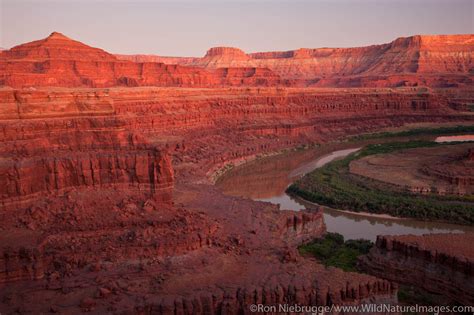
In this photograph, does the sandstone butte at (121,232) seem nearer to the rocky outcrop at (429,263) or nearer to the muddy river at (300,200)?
the rocky outcrop at (429,263)

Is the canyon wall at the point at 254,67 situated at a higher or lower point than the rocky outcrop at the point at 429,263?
higher

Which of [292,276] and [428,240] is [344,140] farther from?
[292,276]

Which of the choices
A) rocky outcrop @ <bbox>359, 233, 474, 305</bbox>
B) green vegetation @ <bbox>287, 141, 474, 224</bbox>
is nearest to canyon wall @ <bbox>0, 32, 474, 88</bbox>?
green vegetation @ <bbox>287, 141, 474, 224</bbox>

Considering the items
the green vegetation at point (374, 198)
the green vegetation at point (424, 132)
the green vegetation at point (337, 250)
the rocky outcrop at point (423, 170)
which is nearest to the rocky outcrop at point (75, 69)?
the green vegetation at point (424, 132)

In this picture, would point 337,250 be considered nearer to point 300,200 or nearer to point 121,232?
point 121,232

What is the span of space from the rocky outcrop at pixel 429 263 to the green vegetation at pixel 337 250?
104 centimetres

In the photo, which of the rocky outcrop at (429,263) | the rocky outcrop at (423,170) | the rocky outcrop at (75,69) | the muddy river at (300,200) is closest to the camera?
the rocky outcrop at (429,263)

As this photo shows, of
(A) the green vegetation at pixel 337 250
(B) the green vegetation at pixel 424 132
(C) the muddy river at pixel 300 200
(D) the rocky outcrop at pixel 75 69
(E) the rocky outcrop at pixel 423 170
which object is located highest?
(D) the rocky outcrop at pixel 75 69

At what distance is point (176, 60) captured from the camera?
185 meters

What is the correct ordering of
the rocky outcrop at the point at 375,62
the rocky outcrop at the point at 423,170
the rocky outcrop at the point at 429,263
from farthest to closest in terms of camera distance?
1. the rocky outcrop at the point at 375,62
2. the rocky outcrop at the point at 423,170
3. the rocky outcrop at the point at 429,263

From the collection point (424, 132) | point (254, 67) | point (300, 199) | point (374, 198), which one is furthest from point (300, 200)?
point (254, 67)

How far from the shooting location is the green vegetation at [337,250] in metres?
20.5

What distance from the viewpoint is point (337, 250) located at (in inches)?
870

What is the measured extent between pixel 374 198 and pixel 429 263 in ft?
44.0
